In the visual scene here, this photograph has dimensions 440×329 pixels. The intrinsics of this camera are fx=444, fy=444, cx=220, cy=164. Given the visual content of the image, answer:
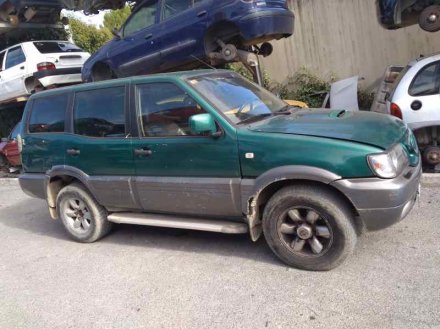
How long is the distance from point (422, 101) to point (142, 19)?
5.32 m

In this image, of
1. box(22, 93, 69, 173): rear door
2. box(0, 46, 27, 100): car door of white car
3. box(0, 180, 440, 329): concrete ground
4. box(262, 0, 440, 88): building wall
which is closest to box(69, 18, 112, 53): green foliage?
box(0, 46, 27, 100): car door of white car

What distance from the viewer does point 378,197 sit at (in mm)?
3383

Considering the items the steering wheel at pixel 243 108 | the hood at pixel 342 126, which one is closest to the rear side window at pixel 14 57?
the steering wheel at pixel 243 108

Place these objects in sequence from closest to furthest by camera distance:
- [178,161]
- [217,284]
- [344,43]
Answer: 1. [217,284]
2. [178,161]
3. [344,43]

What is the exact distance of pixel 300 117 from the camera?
4.14 metres

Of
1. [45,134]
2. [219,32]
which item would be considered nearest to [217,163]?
[45,134]

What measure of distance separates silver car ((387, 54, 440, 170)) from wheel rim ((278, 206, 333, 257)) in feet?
9.11

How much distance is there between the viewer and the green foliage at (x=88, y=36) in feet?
53.9

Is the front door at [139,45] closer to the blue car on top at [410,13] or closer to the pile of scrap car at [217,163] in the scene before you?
the pile of scrap car at [217,163]

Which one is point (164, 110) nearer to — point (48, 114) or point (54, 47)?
point (48, 114)

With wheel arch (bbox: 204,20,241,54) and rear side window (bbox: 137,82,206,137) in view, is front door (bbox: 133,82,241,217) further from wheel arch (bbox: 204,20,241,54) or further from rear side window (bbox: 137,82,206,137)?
wheel arch (bbox: 204,20,241,54)

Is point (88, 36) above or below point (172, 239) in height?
above

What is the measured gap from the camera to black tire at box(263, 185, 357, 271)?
140 inches

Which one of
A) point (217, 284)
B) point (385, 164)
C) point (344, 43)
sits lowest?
point (217, 284)
